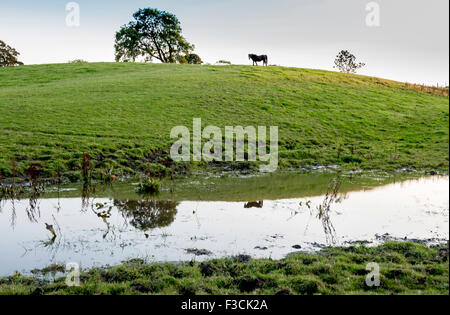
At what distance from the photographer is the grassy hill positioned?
2430 cm

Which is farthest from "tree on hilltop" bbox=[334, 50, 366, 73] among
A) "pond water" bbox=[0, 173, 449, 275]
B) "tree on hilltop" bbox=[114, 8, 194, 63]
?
"pond water" bbox=[0, 173, 449, 275]

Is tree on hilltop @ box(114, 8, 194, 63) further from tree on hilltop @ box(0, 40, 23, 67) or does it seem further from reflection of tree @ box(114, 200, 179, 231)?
reflection of tree @ box(114, 200, 179, 231)

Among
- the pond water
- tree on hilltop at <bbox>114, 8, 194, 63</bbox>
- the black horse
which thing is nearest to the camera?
the pond water

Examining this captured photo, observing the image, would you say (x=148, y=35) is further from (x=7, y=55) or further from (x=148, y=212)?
(x=148, y=212)

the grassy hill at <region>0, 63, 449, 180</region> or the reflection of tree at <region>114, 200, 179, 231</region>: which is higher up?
the grassy hill at <region>0, 63, 449, 180</region>

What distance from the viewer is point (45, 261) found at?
9.41 metres

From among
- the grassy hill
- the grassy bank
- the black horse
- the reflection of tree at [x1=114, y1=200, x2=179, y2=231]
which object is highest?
the black horse

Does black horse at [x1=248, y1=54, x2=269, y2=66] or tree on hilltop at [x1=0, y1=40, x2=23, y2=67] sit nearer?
black horse at [x1=248, y1=54, x2=269, y2=66]

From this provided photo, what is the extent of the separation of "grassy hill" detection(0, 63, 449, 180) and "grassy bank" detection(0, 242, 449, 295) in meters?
11.1


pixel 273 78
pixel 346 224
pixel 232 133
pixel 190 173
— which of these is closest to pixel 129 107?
pixel 232 133

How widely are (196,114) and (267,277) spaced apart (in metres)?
26.6

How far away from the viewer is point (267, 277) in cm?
820

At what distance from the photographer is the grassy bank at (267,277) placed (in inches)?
302
